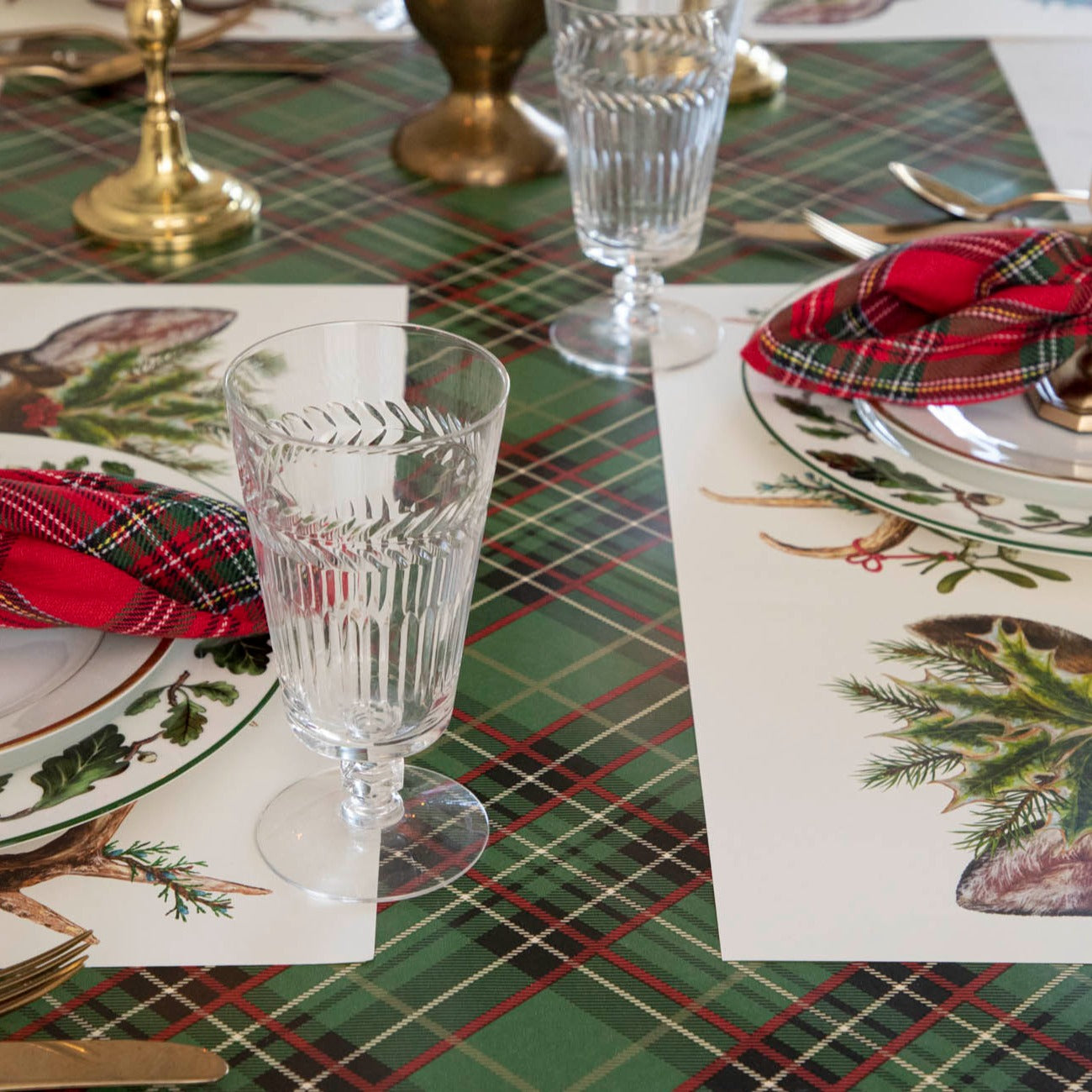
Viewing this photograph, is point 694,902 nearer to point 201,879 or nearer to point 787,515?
point 201,879

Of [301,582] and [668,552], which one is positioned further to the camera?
[668,552]

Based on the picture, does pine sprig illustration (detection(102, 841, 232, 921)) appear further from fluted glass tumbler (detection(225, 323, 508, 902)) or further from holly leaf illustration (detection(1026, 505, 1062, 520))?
holly leaf illustration (detection(1026, 505, 1062, 520))

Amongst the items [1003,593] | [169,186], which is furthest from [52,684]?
[169,186]

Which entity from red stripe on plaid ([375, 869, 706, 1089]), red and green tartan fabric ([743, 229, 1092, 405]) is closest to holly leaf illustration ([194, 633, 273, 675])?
red stripe on plaid ([375, 869, 706, 1089])

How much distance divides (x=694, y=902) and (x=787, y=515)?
30cm

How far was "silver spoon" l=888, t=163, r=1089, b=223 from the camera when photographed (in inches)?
45.8

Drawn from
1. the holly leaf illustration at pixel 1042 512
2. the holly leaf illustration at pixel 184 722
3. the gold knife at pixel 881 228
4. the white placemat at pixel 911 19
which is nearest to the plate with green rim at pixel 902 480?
the holly leaf illustration at pixel 1042 512

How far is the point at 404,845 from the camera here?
634mm

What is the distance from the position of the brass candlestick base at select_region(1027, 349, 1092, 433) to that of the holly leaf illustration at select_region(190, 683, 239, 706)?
50 cm

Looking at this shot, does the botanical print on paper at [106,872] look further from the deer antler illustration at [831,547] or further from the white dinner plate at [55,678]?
the deer antler illustration at [831,547]

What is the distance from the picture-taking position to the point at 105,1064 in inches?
20.7

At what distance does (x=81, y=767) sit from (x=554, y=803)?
0.20 meters

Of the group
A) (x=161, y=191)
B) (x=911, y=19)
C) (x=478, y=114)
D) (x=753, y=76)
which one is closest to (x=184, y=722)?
(x=161, y=191)

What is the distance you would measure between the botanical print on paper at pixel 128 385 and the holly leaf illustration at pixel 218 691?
9.5 inches
